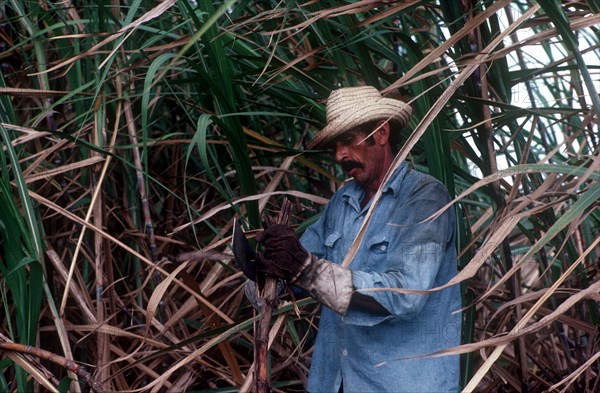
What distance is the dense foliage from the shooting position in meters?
1.47

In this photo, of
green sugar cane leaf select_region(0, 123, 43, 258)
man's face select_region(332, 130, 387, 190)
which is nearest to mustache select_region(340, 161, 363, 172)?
man's face select_region(332, 130, 387, 190)

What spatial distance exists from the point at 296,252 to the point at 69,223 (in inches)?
37.3

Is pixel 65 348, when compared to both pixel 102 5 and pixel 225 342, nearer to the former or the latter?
pixel 225 342

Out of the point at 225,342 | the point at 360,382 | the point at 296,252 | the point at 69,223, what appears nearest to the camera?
the point at 296,252

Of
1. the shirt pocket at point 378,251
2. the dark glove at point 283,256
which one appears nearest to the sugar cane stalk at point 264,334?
the dark glove at point 283,256

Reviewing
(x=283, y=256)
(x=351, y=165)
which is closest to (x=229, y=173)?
(x=351, y=165)

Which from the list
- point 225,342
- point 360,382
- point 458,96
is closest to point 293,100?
point 458,96

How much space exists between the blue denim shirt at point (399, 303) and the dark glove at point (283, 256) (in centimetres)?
8

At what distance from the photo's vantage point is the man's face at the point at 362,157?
141 cm

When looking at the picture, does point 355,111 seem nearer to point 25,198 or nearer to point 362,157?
point 362,157

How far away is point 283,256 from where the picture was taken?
4.10 ft

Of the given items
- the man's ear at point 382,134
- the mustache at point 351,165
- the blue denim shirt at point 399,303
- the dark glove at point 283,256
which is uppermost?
the man's ear at point 382,134

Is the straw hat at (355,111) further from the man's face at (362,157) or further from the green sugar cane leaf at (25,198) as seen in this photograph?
the green sugar cane leaf at (25,198)

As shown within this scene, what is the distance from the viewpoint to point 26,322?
5.09ft
